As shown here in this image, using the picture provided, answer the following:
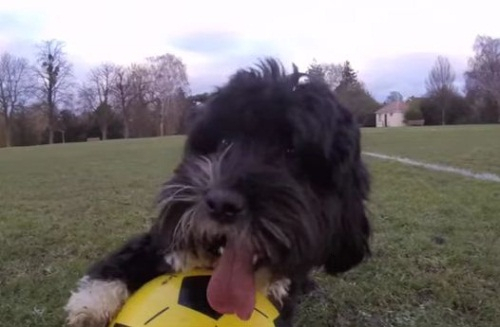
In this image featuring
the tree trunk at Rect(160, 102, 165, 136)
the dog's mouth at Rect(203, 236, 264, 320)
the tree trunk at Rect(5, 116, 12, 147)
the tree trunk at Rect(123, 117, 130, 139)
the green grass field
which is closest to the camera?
the dog's mouth at Rect(203, 236, 264, 320)

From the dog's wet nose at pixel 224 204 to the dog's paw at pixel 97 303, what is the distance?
3.18 ft

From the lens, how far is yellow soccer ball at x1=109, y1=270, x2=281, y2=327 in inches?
116

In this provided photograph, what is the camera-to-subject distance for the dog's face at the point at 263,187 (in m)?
2.61

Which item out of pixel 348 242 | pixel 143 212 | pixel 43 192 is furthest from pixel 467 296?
pixel 43 192

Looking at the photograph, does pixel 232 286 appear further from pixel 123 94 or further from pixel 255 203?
pixel 123 94

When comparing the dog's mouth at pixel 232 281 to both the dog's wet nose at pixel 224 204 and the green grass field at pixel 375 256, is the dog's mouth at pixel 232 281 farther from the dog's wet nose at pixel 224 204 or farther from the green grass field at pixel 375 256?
the green grass field at pixel 375 256

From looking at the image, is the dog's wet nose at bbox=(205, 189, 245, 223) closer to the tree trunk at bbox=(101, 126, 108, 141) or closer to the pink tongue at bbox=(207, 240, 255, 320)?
the pink tongue at bbox=(207, 240, 255, 320)

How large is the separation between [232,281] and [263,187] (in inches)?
17.3

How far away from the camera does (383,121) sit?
11512 centimetres

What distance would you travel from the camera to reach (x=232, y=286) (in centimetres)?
281

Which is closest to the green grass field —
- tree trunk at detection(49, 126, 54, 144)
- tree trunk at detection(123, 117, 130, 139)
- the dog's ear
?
the dog's ear

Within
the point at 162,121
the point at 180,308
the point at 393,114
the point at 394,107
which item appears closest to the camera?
the point at 180,308

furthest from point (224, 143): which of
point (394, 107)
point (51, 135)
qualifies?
point (394, 107)

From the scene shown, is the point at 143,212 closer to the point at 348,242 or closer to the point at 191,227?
the point at 348,242
